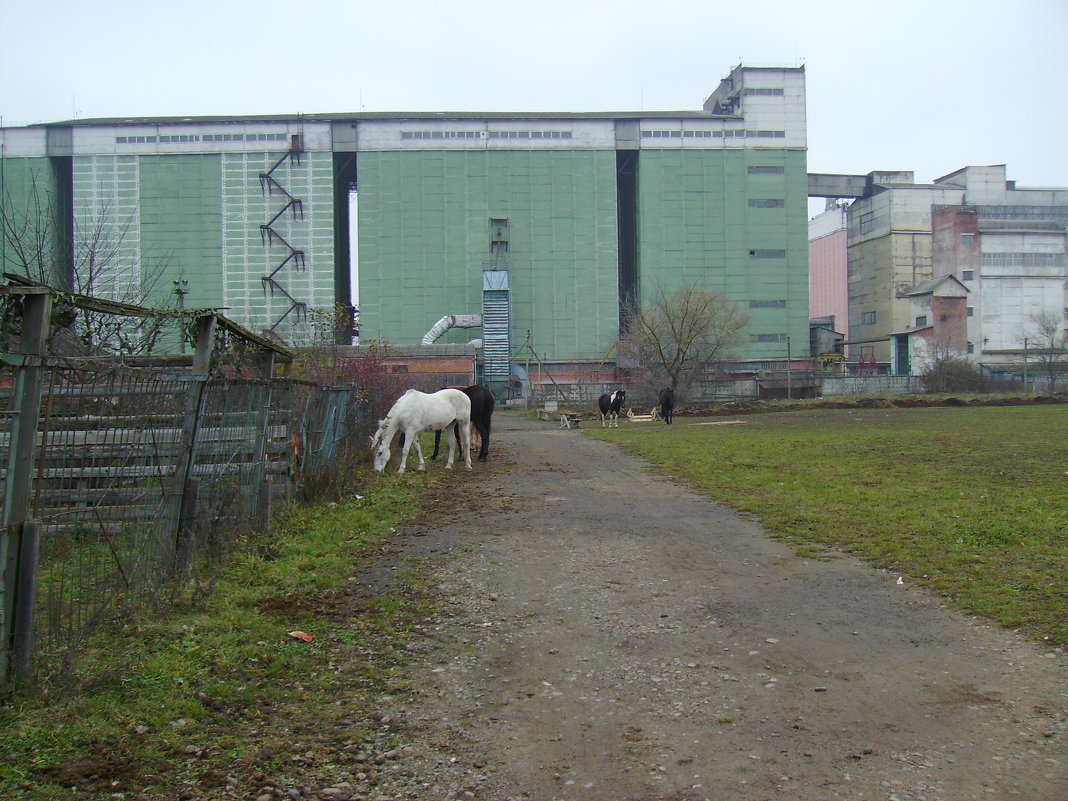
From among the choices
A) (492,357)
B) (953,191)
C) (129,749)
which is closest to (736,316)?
(492,357)

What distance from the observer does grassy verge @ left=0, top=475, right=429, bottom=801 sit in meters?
3.49

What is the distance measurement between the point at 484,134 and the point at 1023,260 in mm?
49845

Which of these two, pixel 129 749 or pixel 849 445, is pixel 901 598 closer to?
pixel 129 749

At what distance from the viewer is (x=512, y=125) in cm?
6662

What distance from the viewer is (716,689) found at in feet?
14.7

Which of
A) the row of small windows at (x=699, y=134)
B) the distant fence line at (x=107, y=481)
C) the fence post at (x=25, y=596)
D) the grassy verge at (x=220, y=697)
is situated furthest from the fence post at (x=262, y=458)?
the row of small windows at (x=699, y=134)

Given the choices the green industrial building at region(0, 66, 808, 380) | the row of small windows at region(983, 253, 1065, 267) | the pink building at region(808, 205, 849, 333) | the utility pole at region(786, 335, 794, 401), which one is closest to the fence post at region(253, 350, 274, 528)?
the utility pole at region(786, 335, 794, 401)

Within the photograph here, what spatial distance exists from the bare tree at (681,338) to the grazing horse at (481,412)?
33.5 meters

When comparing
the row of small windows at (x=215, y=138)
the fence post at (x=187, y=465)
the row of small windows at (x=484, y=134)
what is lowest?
the fence post at (x=187, y=465)

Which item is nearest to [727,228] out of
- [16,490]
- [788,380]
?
[788,380]

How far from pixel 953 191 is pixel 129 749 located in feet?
294

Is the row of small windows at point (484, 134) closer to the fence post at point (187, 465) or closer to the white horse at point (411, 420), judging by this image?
the white horse at point (411, 420)

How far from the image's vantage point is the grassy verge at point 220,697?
138 inches

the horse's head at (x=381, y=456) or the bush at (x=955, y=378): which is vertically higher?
the bush at (x=955, y=378)
